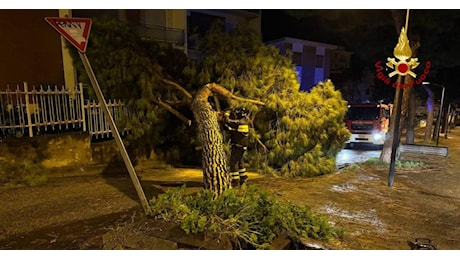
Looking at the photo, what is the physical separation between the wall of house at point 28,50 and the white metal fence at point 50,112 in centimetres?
262

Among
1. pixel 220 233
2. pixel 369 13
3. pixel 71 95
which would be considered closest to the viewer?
pixel 220 233

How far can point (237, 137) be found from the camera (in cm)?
605

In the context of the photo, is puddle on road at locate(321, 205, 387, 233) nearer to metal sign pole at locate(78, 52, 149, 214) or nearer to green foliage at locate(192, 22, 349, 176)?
green foliage at locate(192, 22, 349, 176)

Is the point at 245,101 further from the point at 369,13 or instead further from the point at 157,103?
the point at 369,13

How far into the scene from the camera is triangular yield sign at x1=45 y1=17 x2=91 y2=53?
3266 mm

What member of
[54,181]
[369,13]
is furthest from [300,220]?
[369,13]

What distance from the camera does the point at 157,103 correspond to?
675cm

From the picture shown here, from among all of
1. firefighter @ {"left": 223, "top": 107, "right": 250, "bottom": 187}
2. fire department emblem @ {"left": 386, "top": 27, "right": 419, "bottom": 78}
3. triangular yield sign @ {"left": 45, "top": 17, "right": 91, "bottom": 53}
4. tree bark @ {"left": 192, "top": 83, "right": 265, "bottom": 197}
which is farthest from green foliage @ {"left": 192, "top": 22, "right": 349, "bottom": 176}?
triangular yield sign @ {"left": 45, "top": 17, "right": 91, "bottom": 53}

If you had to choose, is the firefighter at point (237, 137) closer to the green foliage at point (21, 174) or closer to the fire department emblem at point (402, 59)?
the fire department emblem at point (402, 59)

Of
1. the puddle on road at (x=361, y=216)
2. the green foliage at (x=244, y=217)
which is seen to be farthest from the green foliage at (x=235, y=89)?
the green foliage at (x=244, y=217)

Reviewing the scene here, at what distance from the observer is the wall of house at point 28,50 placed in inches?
329

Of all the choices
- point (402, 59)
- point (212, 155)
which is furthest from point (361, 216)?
point (402, 59)

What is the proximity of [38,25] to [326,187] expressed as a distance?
29.6 feet

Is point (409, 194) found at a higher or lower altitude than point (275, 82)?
lower
